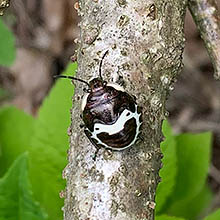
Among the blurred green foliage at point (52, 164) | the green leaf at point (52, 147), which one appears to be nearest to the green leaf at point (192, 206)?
the blurred green foliage at point (52, 164)

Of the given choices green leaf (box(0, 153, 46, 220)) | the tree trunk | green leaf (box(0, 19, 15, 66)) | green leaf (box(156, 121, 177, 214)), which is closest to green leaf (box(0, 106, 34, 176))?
green leaf (box(0, 19, 15, 66))

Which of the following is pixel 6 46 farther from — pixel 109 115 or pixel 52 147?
pixel 109 115

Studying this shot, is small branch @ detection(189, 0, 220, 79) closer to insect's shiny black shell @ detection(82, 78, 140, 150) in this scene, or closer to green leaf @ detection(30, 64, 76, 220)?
insect's shiny black shell @ detection(82, 78, 140, 150)

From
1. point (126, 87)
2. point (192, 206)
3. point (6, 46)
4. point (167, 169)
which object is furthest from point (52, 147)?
point (192, 206)

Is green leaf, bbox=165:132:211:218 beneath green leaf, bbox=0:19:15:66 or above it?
beneath

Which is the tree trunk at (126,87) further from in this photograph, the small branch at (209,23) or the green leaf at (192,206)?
the green leaf at (192,206)
